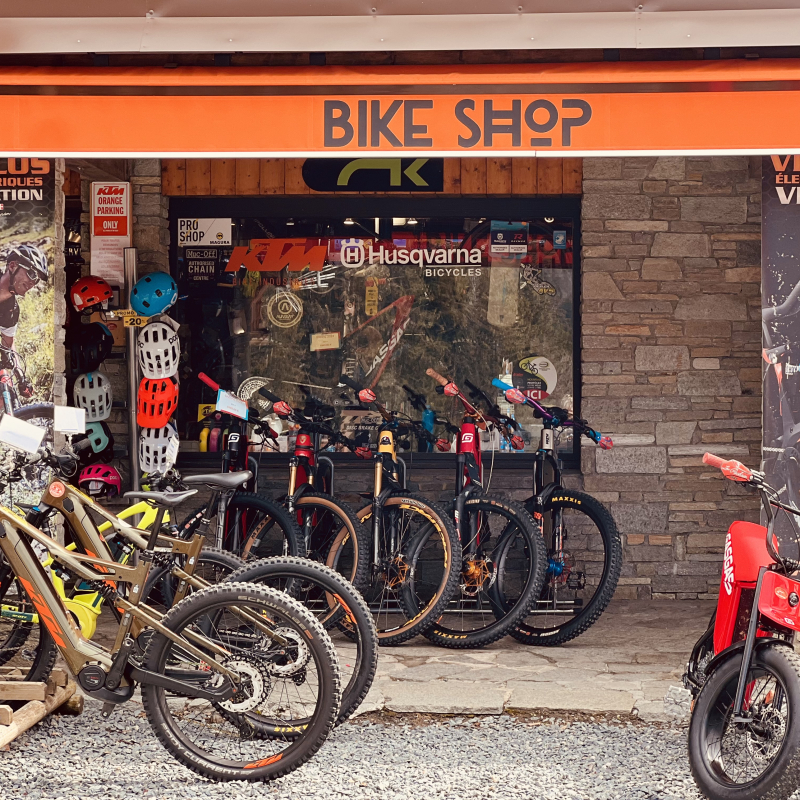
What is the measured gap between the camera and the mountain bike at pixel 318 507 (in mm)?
5910

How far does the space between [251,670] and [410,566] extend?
2105mm

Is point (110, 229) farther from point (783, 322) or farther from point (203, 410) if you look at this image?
point (783, 322)

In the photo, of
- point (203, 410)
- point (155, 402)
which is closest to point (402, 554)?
point (155, 402)

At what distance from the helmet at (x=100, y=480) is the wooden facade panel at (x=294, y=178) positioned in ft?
7.11

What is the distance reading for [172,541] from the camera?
13.4ft

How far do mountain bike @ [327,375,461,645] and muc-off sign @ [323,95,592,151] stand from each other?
72.5 inches

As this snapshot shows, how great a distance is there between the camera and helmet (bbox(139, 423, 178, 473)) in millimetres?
6727

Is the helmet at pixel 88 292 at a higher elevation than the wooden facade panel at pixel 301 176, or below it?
below

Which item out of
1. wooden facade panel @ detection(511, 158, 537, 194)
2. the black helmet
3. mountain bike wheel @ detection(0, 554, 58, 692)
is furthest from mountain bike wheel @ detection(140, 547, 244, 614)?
wooden facade panel @ detection(511, 158, 537, 194)

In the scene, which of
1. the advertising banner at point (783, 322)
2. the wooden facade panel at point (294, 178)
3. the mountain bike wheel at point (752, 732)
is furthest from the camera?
the wooden facade panel at point (294, 178)

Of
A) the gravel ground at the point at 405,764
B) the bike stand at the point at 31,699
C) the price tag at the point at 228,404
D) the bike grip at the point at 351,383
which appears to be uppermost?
the bike grip at the point at 351,383

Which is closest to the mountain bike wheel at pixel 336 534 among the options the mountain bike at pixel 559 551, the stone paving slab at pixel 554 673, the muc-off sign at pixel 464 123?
the stone paving slab at pixel 554 673

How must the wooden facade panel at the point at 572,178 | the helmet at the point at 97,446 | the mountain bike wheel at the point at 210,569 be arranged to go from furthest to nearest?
the wooden facade panel at the point at 572,178
the helmet at the point at 97,446
the mountain bike wheel at the point at 210,569

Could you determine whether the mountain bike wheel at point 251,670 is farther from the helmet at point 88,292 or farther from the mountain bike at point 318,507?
the helmet at point 88,292
